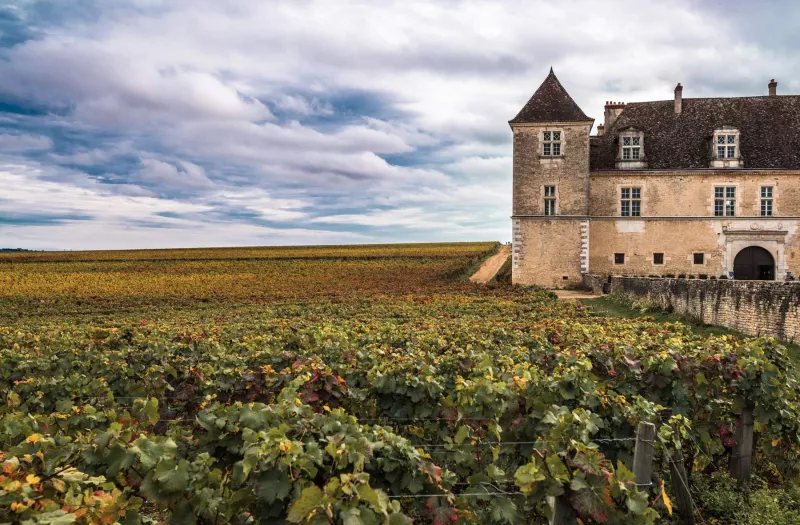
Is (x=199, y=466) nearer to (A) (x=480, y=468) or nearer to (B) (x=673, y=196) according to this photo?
(A) (x=480, y=468)

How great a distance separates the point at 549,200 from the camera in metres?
36.8

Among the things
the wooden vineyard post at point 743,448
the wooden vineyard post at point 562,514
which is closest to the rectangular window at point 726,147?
the wooden vineyard post at point 743,448

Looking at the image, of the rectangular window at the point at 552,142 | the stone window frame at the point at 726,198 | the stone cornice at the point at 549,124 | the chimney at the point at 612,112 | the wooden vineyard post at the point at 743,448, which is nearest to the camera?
the wooden vineyard post at the point at 743,448

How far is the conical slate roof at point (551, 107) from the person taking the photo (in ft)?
119

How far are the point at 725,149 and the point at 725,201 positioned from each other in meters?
3.33

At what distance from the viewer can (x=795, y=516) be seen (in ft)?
18.5

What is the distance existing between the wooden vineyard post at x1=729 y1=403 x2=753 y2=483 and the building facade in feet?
98.9

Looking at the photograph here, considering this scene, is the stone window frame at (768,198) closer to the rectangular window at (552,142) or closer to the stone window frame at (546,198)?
the stone window frame at (546,198)

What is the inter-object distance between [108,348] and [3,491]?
28.6ft

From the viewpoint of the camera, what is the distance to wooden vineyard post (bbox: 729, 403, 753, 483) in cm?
679

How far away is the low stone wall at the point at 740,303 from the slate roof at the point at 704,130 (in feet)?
A: 55.3

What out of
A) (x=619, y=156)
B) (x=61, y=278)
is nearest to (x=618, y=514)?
(x=619, y=156)

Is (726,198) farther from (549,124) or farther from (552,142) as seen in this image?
(549,124)

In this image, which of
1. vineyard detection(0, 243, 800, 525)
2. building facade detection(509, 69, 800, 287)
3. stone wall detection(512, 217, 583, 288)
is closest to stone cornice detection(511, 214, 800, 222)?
building facade detection(509, 69, 800, 287)
